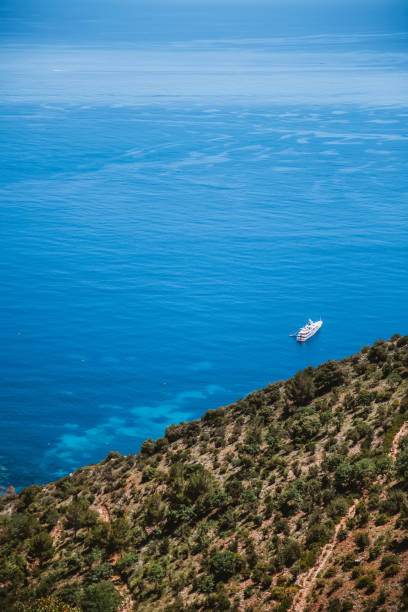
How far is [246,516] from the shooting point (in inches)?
1222

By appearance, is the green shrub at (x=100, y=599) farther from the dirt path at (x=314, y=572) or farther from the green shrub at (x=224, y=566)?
the dirt path at (x=314, y=572)

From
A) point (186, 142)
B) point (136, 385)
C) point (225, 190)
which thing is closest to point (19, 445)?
point (136, 385)

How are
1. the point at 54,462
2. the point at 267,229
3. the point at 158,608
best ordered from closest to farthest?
the point at 158,608
the point at 54,462
the point at 267,229

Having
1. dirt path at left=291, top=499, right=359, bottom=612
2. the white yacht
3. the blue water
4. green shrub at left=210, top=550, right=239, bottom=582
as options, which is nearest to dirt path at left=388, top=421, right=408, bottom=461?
dirt path at left=291, top=499, right=359, bottom=612

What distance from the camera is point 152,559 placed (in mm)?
30766

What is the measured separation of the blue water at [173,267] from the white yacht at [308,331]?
984 mm

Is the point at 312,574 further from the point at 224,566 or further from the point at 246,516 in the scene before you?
the point at 246,516

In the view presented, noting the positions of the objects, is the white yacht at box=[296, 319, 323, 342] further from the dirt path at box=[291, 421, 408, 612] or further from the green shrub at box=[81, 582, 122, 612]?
the green shrub at box=[81, 582, 122, 612]

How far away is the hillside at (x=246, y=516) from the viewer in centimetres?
2516

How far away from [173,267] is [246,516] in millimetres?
68064

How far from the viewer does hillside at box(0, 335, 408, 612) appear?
2516 cm

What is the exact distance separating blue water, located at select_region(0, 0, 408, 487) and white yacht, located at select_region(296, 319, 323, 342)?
38.7 inches

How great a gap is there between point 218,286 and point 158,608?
218 ft

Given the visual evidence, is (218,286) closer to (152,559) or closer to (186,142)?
(152,559)
